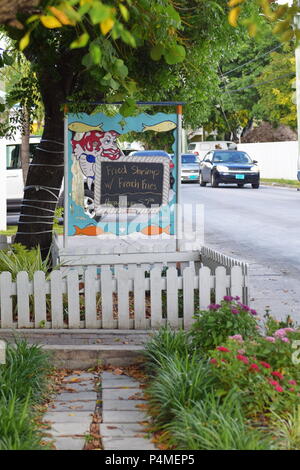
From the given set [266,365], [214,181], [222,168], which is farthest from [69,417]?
[214,181]

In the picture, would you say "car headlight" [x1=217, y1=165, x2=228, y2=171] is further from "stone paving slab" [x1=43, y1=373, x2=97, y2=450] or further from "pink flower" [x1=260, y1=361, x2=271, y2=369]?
"pink flower" [x1=260, y1=361, x2=271, y2=369]

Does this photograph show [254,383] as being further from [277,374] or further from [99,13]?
[99,13]

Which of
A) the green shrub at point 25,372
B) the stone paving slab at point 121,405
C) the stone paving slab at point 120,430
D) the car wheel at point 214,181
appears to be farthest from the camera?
the car wheel at point 214,181

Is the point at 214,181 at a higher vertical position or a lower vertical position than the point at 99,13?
lower

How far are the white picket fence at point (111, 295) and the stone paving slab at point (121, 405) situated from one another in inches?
85.2

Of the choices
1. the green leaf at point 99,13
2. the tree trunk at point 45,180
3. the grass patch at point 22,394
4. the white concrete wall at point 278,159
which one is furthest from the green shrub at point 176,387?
the white concrete wall at point 278,159

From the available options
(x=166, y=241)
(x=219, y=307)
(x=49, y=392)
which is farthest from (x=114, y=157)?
(x=49, y=392)

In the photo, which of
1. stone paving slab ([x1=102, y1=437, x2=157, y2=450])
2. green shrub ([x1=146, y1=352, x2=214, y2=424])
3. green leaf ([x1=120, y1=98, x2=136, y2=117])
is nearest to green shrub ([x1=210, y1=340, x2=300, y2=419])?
green shrub ([x1=146, y1=352, x2=214, y2=424])

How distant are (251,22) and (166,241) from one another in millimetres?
6127

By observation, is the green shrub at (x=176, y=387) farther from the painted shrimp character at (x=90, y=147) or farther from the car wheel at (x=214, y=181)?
the car wheel at (x=214, y=181)

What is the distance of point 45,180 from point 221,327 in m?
4.91

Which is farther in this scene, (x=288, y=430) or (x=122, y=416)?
(x=122, y=416)

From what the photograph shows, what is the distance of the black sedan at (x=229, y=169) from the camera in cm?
3691

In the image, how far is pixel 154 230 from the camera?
10094 mm
